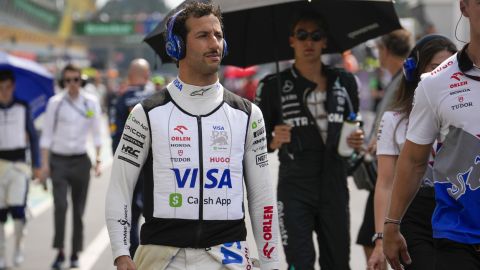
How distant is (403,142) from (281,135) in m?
1.33

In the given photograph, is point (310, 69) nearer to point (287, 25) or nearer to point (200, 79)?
point (287, 25)

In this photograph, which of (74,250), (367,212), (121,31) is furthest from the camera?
(121,31)

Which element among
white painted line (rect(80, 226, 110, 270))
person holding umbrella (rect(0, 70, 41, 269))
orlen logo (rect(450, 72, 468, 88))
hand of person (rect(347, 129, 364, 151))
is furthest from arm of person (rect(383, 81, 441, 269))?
person holding umbrella (rect(0, 70, 41, 269))

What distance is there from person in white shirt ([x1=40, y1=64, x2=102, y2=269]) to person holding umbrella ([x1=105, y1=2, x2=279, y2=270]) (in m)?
6.61

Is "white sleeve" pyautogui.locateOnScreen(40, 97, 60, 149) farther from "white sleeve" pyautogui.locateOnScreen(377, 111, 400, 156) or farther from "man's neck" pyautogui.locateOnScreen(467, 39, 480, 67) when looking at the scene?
"man's neck" pyautogui.locateOnScreen(467, 39, 480, 67)

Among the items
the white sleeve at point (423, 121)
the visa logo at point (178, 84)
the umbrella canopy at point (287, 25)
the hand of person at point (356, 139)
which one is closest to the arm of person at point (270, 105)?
the umbrella canopy at point (287, 25)

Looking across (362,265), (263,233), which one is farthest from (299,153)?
(362,265)

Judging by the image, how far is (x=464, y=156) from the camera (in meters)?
4.31

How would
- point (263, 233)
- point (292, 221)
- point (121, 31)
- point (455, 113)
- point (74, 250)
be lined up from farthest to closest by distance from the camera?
1. point (121, 31)
2. point (74, 250)
3. point (292, 221)
4. point (263, 233)
5. point (455, 113)

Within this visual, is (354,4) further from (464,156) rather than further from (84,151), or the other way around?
(84,151)

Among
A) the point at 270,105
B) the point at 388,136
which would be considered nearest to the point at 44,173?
the point at 270,105

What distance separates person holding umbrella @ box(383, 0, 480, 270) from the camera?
14.0ft

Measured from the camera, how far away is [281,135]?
6.75 m

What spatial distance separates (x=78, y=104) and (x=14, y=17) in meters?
A: 45.5
